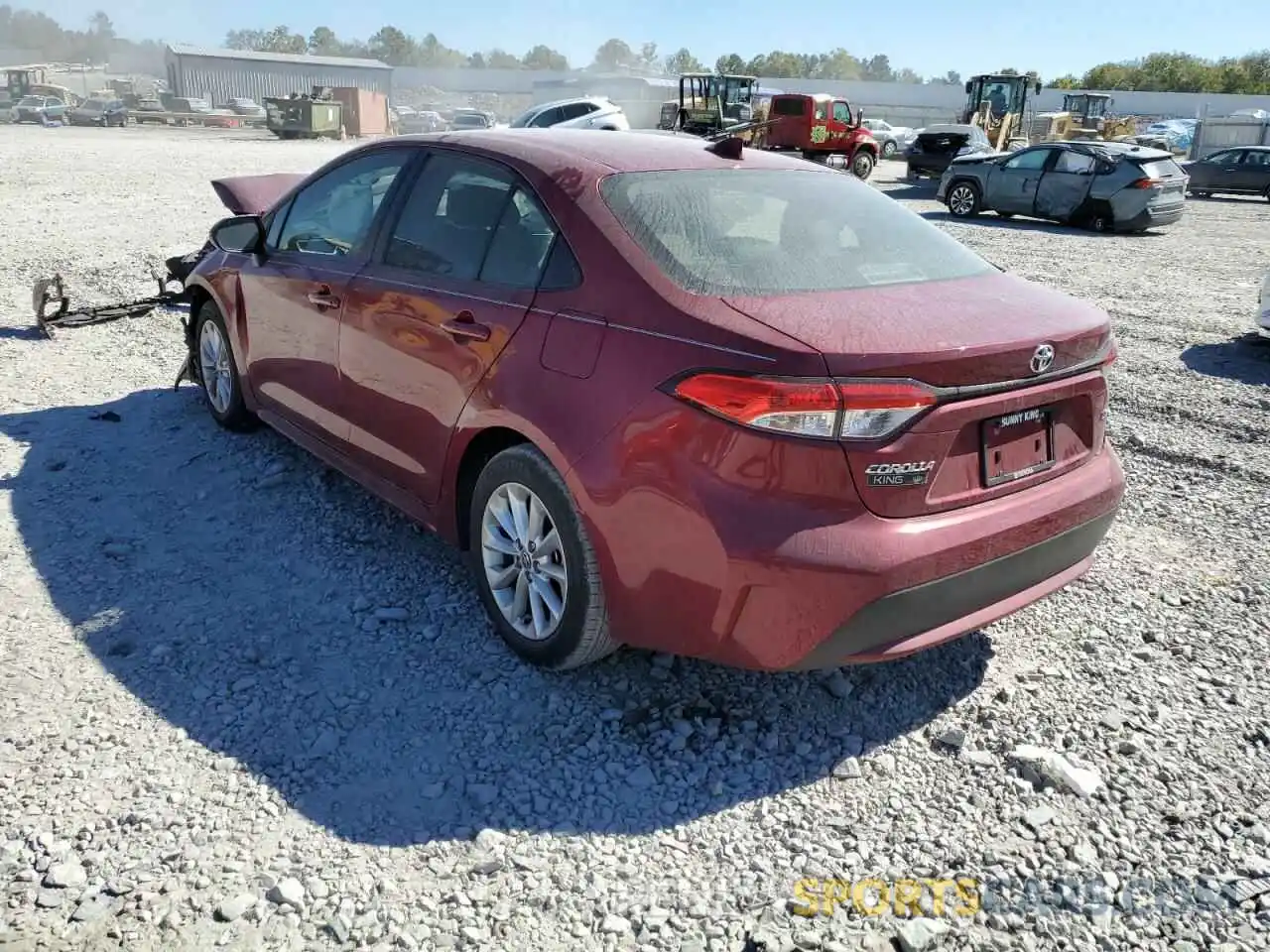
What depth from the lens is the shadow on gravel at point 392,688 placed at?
2.83 metres

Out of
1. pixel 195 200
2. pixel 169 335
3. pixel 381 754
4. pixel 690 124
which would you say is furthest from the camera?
pixel 690 124

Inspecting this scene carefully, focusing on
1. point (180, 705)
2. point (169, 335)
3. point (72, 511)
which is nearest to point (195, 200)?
point (169, 335)

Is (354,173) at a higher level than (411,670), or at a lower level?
higher

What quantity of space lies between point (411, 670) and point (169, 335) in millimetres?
5317

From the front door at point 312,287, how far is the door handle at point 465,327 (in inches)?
32.5

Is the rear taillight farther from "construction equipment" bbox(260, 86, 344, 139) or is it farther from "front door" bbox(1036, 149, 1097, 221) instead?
"construction equipment" bbox(260, 86, 344, 139)

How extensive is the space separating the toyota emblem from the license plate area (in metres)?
0.13

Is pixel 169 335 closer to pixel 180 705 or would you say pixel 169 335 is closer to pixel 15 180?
pixel 180 705

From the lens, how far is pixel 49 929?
2303mm

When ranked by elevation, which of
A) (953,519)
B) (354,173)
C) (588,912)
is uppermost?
(354,173)

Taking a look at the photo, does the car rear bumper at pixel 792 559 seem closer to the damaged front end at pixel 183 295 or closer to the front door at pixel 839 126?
the damaged front end at pixel 183 295

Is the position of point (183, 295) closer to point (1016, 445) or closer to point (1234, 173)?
point (1016, 445)

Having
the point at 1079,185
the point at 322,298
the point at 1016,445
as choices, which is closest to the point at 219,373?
the point at 322,298

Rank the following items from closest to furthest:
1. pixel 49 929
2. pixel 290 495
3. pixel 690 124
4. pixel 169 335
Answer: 1. pixel 49 929
2. pixel 290 495
3. pixel 169 335
4. pixel 690 124
